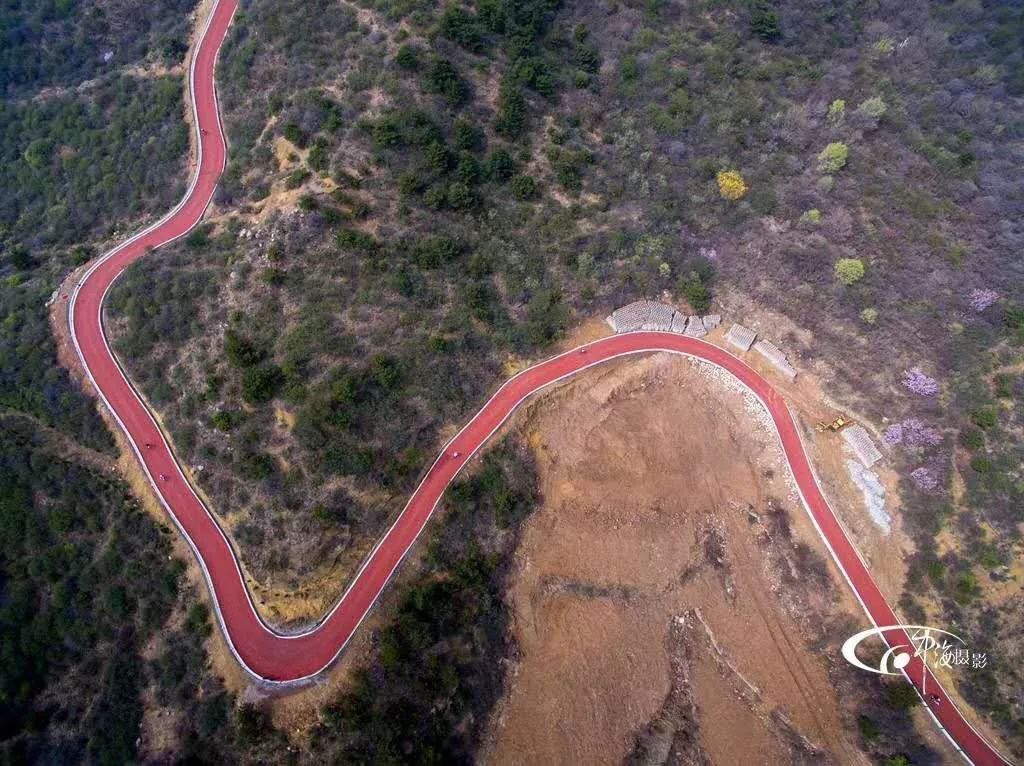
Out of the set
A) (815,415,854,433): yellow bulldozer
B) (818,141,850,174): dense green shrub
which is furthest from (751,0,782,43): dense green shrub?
(815,415,854,433): yellow bulldozer

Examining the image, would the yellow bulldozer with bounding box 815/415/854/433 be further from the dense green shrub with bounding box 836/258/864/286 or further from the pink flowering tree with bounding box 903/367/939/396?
the dense green shrub with bounding box 836/258/864/286

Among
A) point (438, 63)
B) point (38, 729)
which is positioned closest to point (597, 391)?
point (438, 63)

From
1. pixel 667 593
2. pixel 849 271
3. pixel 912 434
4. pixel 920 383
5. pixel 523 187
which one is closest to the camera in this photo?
pixel 667 593

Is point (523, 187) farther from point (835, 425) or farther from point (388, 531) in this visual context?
point (835, 425)

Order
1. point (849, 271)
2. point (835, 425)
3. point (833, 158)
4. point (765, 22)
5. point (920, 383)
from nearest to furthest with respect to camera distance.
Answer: point (920, 383)
point (835, 425)
point (849, 271)
point (833, 158)
point (765, 22)

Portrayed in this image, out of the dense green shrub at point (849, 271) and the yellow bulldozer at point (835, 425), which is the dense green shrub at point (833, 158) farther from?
the yellow bulldozer at point (835, 425)

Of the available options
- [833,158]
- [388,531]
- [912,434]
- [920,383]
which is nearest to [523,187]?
[833,158]

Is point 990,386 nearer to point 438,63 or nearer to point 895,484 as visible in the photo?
point 895,484
